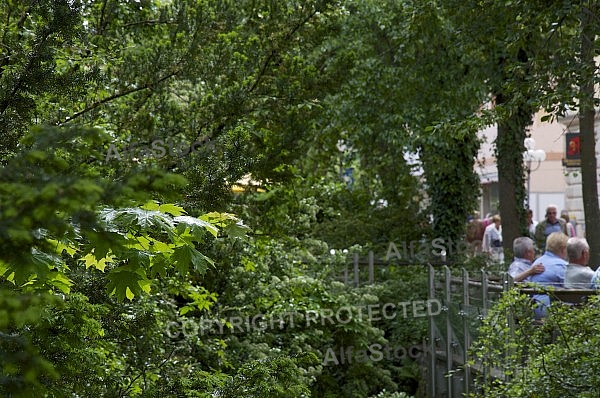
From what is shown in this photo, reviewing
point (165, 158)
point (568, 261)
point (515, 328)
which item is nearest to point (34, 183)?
point (165, 158)

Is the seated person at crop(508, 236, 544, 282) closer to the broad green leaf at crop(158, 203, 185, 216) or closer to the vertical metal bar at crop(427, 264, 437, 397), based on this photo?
the vertical metal bar at crop(427, 264, 437, 397)

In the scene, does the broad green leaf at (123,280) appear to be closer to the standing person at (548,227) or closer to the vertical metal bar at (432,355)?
the vertical metal bar at (432,355)

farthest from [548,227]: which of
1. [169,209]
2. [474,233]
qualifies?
[169,209]

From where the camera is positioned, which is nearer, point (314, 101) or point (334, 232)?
point (314, 101)

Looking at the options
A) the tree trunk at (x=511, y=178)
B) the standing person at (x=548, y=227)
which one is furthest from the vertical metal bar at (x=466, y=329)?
the standing person at (x=548, y=227)

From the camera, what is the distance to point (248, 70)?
759 cm

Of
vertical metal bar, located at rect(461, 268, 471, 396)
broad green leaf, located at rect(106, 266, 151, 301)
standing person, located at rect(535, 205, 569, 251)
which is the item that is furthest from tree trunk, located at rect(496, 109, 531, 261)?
broad green leaf, located at rect(106, 266, 151, 301)

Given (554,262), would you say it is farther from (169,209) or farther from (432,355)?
(169,209)

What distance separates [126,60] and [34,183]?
4.88 m

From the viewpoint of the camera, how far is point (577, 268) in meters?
10.2

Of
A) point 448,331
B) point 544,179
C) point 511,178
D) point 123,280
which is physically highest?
point 544,179

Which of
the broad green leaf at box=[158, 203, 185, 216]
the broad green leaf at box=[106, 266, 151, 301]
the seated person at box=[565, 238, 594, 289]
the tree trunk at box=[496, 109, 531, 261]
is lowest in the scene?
the seated person at box=[565, 238, 594, 289]

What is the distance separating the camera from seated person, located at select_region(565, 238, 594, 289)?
395 inches

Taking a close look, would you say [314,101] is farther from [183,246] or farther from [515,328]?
[183,246]
